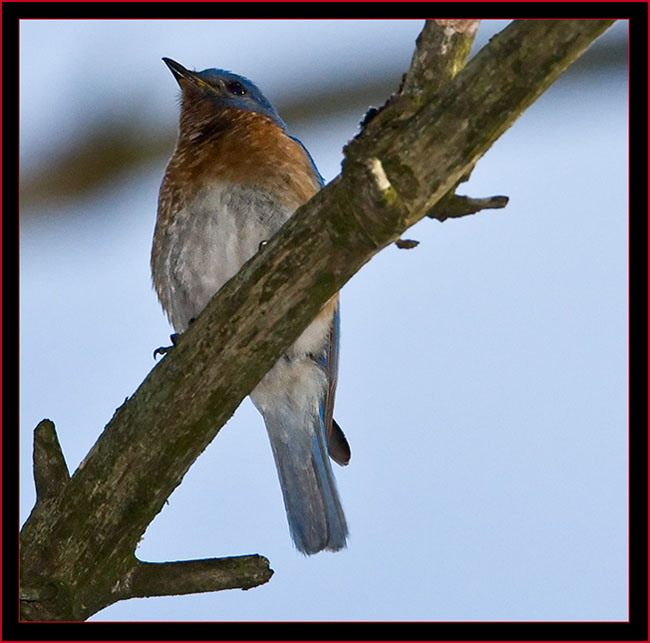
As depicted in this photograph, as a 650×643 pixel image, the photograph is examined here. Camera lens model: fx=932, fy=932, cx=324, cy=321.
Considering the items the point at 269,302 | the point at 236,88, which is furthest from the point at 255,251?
the point at 236,88

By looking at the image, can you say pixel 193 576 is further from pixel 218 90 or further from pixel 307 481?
pixel 218 90

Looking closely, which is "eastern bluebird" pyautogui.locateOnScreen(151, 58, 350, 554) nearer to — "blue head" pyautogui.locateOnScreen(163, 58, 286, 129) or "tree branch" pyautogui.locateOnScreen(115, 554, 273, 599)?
"blue head" pyautogui.locateOnScreen(163, 58, 286, 129)

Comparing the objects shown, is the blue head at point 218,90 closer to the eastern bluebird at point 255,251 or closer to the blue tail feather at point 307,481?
the eastern bluebird at point 255,251

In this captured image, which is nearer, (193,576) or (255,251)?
(193,576)

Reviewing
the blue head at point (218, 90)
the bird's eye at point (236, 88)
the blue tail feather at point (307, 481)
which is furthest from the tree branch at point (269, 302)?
the bird's eye at point (236, 88)

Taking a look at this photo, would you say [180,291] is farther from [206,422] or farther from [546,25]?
[546,25]

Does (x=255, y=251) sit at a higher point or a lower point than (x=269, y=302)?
higher
